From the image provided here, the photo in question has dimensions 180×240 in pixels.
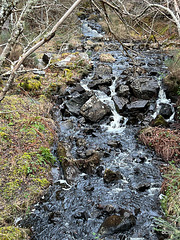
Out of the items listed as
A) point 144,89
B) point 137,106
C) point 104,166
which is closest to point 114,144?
point 104,166

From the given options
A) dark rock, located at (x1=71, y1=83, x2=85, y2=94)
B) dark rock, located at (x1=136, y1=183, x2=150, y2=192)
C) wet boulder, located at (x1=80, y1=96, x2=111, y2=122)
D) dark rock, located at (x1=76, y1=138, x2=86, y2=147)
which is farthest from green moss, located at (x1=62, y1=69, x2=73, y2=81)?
dark rock, located at (x1=136, y1=183, x2=150, y2=192)

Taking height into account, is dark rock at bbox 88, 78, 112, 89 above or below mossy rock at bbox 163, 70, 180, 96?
below

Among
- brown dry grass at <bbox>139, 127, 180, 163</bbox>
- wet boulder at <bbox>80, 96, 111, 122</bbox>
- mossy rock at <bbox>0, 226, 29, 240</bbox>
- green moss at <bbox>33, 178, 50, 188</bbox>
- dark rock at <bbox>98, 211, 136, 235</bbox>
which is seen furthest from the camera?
wet boulder at <bbox>80, 96, 111, 122</bbox>

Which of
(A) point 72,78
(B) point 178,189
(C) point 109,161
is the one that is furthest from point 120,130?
(A) point 72,78

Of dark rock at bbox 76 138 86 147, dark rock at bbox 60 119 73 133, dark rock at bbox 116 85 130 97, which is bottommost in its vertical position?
dark rock at bbox 76 138 86 147

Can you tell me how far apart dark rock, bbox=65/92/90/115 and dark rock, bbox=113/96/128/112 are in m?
1.22

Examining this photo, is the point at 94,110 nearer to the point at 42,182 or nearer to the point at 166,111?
the point at 166,111

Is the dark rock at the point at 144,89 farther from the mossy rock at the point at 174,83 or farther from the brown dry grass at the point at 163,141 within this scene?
the brown dry grass at the point at 163,141

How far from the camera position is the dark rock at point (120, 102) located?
26.8ft

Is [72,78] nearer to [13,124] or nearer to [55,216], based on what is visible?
[13,124]

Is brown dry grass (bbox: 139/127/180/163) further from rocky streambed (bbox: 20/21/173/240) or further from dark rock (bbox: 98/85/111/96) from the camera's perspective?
dark rock (bbox: 98/85/111/96)

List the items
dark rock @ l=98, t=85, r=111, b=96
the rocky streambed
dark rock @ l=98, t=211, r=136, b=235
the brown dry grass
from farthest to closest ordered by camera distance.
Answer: dark rock @ l=98, t=85, r=111, b=96 → the brown dry grass → the rocky streambed → dark rock @ l=98, t=211, r=136, b=235

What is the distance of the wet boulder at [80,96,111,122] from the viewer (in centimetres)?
773

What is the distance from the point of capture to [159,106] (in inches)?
329
